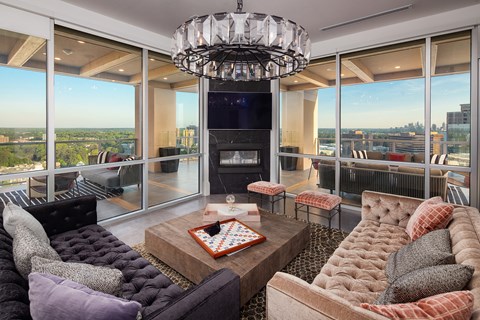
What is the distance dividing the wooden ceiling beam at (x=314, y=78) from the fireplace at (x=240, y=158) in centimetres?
166

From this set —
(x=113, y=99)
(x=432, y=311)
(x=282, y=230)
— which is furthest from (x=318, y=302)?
(x=113, y=99)

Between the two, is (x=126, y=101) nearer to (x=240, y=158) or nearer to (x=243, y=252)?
(x=240, y=158)

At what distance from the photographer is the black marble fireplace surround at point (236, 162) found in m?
5.67

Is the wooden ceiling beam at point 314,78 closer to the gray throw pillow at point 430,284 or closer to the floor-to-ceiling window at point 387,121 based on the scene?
the floor-to-ceiling window at point 387,121

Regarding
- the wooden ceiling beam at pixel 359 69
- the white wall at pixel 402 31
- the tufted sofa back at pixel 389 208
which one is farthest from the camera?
the wooden ceiling beam at pixel 359 69

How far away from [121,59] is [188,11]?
1.37m

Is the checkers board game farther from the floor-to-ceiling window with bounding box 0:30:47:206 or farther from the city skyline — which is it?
the city skyline

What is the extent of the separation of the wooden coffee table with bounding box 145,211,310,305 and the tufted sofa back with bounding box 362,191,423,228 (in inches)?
29.1

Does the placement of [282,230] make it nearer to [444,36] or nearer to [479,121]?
[479,121]

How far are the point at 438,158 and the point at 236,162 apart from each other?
141 inches

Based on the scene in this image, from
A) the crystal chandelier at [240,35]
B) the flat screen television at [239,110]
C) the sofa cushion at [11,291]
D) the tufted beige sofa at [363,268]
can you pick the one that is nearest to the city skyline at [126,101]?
the flat screen television at [239,110]

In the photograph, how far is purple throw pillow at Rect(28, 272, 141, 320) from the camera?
0.95 metres

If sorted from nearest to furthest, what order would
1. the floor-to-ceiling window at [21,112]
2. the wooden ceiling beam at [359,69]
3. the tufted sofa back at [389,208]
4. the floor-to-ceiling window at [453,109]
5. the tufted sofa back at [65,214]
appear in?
the tufted sofa back at [65,214]
the tufted sofa back at [389,208]
the floor-to-ceiling window at [21,112]
the floor-to-ceiling window at [453,109]
the wooden ceiling beam at [359,69]

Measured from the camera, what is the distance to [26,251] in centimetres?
140
